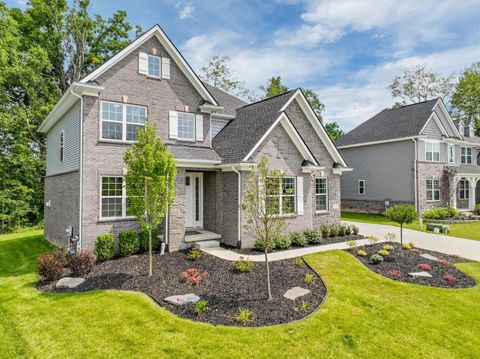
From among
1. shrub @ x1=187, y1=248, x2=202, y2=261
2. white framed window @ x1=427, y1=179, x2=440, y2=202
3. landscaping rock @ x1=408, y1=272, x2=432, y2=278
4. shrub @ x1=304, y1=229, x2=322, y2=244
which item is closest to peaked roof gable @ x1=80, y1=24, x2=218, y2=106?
shrub @ x1=187, y1=248, x2=202, y2=261

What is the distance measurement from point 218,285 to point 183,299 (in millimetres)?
1333

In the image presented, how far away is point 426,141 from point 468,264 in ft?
55.1

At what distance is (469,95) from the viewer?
1698 inches

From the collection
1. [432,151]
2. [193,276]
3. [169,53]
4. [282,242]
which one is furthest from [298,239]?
[432,151]

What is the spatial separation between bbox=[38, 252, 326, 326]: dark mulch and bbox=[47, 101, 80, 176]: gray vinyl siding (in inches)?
201

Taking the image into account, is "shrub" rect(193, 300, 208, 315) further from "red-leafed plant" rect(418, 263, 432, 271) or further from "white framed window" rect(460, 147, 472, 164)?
"white framed window" rect(460, 147, 472, 164)

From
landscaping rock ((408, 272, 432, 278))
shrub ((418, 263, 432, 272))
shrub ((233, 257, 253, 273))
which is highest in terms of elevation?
shrub ((233, 257, 253, 273))

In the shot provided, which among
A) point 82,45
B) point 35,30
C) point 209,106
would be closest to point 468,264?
point 209,106

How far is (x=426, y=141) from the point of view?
80.7 ft

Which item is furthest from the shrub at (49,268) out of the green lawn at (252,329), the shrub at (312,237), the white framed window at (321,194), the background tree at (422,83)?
the background tree at (422,83)

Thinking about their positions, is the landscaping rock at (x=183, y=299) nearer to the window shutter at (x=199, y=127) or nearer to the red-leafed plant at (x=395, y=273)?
the red-leafed plant at (x=395, y=273)

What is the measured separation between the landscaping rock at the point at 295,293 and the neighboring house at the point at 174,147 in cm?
297

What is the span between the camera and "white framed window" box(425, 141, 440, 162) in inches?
973

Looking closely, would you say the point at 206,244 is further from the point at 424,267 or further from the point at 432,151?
the point at 432,151
